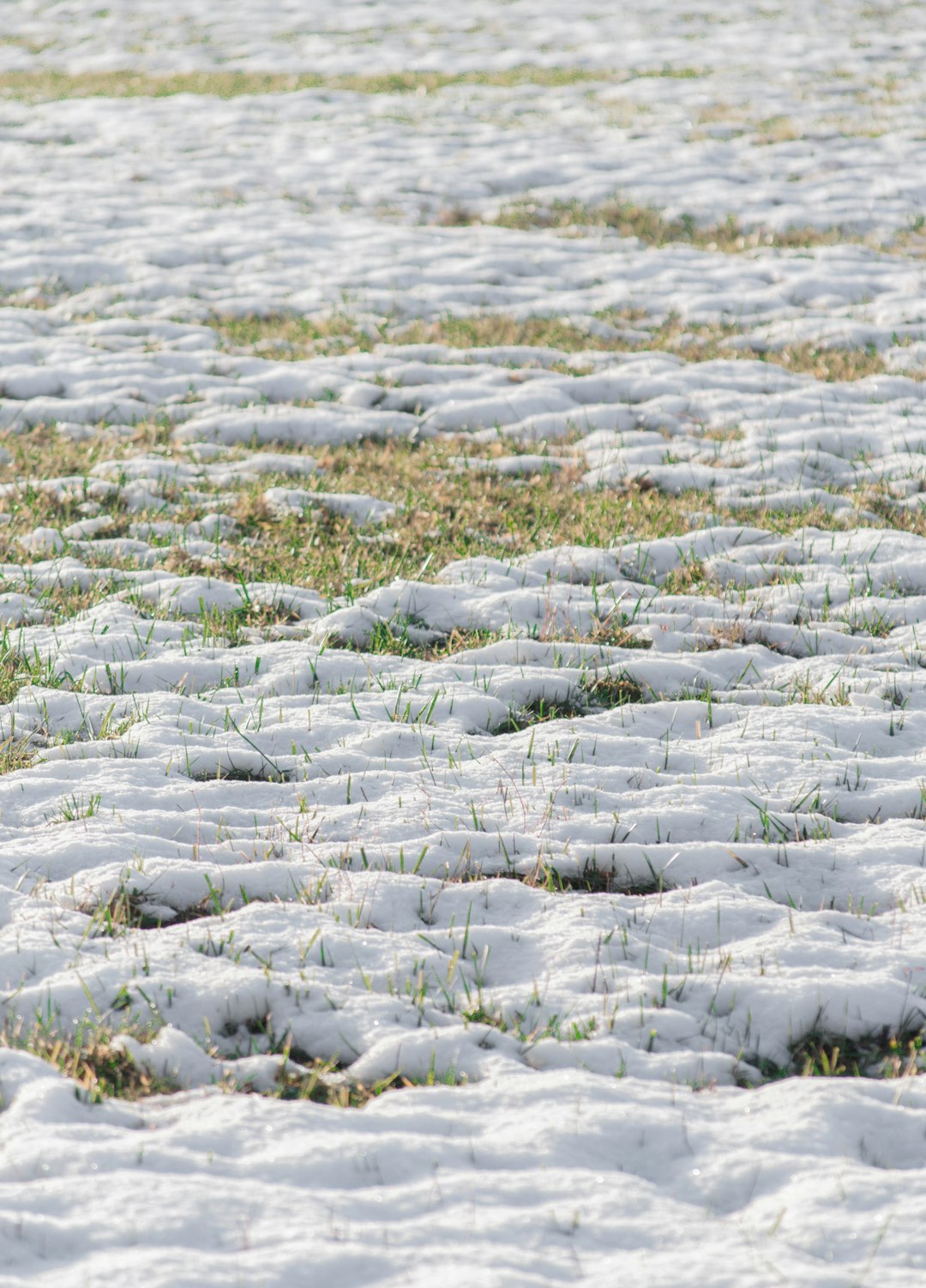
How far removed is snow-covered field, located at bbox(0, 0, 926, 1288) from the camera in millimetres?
2305

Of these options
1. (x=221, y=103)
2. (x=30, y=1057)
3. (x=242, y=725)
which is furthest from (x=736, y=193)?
(x=30, y=1057)

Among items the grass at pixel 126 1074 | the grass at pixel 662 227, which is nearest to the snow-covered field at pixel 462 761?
the grass at pixel 126 1074

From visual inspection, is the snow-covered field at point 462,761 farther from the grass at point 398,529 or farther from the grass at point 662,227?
the grass at point 662,227

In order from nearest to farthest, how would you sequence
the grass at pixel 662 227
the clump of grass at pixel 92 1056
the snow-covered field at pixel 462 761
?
1. the snow-covered field at pixel 462 761
2. the clump of grass at pixel 92 1056
3. the grass at pixel 662 227

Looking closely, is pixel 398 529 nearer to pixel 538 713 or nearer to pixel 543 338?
pixel 538 713

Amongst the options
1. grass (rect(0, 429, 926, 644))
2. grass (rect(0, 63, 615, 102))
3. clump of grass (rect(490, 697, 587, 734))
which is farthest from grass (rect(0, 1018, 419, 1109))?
grass (rect(0, 63, 615, 102))

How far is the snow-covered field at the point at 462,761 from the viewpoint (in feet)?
7.56

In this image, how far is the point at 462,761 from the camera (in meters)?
4.04

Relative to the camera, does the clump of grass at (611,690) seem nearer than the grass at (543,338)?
Yes

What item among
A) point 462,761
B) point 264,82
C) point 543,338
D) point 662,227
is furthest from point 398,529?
point 264,82

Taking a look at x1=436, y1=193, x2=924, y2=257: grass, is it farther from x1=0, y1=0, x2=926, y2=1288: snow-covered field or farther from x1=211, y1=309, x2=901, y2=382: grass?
x1=211, y1=309, x2=901, y2=382: grass

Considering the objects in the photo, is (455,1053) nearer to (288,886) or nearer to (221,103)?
(288,886)

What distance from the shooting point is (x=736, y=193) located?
42.4ft

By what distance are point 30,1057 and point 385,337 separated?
7.28 metres
